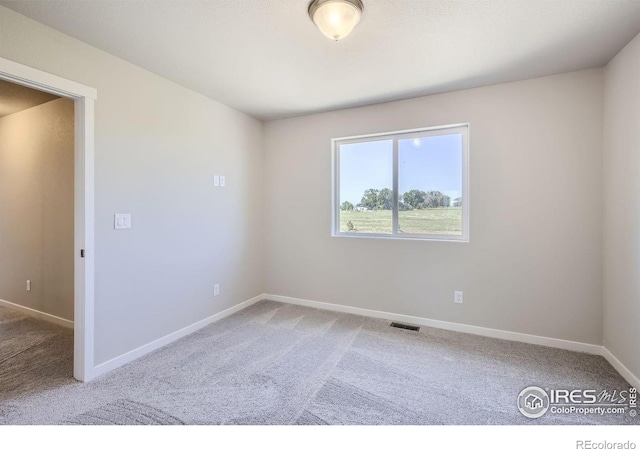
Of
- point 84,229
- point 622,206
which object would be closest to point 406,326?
point 622,206

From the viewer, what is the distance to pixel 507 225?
8.84ft

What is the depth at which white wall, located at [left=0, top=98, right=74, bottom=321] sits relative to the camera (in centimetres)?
299

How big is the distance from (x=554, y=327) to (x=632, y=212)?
3.78 ft

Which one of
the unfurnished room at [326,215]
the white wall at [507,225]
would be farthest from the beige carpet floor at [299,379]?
the white wall at [507,225]

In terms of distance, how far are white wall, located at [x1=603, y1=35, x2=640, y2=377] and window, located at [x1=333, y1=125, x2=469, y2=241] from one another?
1.03 m

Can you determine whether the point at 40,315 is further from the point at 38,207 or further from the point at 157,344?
the point at 157,344

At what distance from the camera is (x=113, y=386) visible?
6.53 ft

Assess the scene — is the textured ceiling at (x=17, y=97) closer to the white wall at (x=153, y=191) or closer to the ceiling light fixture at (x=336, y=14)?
the white wall at (x=153, y=191)

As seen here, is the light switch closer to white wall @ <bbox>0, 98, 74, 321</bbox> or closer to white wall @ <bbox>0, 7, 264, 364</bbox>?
white wall @ <bbox>0, 7, 264, 364</bbox>

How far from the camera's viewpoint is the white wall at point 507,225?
2.44m

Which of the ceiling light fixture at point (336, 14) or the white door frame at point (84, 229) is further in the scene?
the white door frame at point (84, 229)

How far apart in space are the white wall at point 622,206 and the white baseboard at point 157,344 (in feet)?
11.6

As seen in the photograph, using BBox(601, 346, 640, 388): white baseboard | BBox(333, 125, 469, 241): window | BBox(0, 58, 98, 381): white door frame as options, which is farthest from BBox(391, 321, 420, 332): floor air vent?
BBox(0, 58, 98, 381): white door frame
